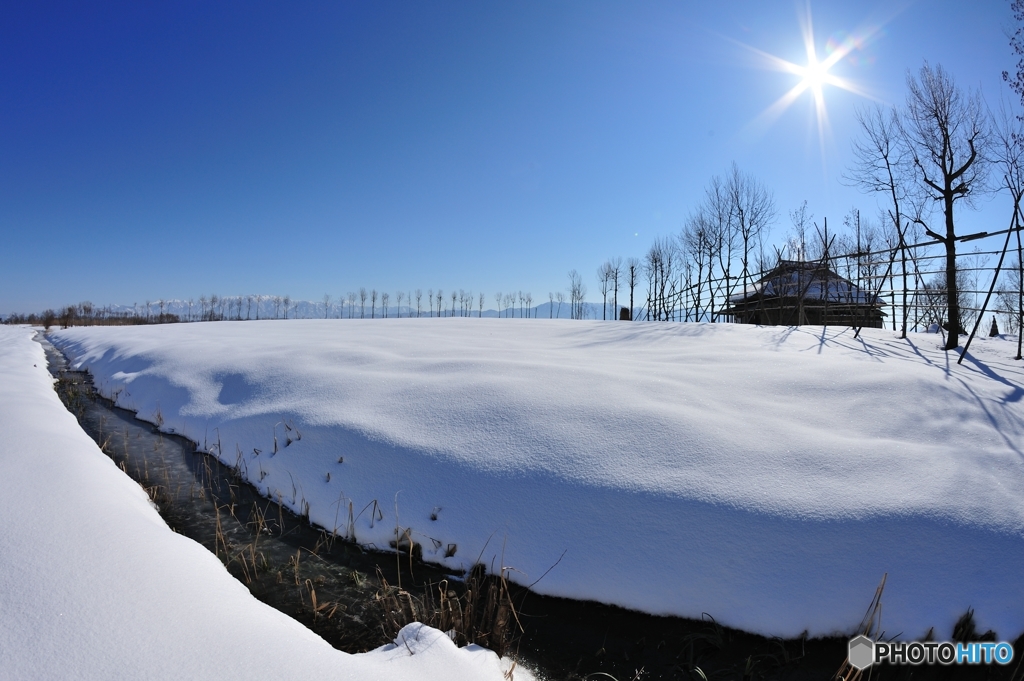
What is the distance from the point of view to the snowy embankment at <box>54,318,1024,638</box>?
2.37 meters

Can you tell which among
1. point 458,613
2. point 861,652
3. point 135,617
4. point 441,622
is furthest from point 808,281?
point 135,617

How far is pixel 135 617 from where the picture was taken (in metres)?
1.69

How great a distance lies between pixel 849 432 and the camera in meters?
3.42

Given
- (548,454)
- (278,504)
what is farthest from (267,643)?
(278,504)

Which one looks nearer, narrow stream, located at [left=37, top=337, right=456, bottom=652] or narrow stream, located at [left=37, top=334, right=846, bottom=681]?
narrow stream, located at [left=37, top=334, right=846, bottom=681]

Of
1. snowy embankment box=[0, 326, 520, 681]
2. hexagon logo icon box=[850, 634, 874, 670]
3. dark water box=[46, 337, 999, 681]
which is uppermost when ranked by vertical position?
snowy embankment box=[0, 326, 520, 681]

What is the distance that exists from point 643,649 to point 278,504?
317 centimetres

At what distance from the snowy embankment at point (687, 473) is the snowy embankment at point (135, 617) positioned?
38.8 inches

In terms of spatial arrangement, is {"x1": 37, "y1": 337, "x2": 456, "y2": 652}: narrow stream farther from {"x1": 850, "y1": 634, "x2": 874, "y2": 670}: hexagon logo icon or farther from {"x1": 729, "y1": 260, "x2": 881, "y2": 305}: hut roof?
{"x1": 729, "y1": 260, "x2": 881, "y2": 305}: hut roof

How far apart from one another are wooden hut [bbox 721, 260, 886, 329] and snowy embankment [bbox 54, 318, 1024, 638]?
349 centimetres

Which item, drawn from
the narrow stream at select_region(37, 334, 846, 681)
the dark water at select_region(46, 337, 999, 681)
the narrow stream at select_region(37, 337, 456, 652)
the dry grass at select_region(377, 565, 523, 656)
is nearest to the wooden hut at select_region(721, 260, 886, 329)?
the dark water at select_region(46, 337, 999, 681)

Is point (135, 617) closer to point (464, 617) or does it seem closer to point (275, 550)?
point (464, 617)

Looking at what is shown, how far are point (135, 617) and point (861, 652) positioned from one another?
3.24 metres

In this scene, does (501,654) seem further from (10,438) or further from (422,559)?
(10,438)
